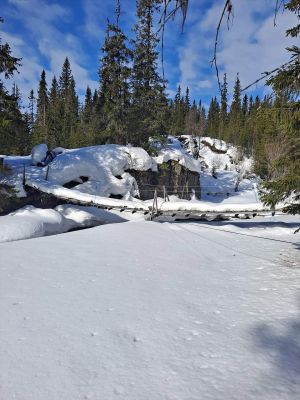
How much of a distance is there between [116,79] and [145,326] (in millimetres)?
23101

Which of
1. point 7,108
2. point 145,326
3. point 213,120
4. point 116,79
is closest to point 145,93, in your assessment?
point 116,79

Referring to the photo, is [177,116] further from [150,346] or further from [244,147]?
[150,346]

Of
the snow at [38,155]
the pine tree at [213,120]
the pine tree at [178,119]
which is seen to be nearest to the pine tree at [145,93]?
the snow at [38,155]

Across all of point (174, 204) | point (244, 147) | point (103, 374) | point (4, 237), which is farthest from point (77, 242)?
point (244, 147)

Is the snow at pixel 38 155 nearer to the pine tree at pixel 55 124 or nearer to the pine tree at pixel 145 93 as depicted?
the pine tree at pixel 145 93

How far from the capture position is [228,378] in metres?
2.46

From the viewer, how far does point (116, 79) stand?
945 inches

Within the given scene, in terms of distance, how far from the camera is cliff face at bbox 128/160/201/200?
22.4 metres

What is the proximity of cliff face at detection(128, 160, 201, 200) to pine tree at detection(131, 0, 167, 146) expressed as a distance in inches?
105

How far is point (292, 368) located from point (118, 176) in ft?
62.1

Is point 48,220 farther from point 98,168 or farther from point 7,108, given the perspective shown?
point 98,168

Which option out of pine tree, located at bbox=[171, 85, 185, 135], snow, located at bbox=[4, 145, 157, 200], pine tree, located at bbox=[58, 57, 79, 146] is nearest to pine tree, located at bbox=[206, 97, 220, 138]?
pine tree, located at bbox=[171, 85, 185, 135]

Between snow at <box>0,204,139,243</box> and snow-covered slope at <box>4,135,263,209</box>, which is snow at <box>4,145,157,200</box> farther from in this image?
snow at <box>0,204,139,243</box>

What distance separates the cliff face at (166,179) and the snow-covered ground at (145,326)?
15731 millimetres
